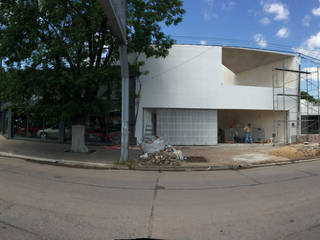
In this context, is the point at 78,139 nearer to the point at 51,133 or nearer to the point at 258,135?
the point at 51,133

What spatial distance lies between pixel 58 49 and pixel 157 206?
7.62 m

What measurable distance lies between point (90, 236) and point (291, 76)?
60.6ft

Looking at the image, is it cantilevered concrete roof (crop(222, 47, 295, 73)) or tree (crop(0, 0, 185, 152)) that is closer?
tree (crop(0, 0, 185, 152))

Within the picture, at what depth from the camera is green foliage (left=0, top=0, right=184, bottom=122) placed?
8.67m

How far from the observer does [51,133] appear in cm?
1524

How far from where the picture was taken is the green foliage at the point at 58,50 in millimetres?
8672

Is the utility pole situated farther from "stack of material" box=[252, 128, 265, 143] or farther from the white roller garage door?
"stack of material" box=[252, 128, 265, 143]

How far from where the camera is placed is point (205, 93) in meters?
13.9

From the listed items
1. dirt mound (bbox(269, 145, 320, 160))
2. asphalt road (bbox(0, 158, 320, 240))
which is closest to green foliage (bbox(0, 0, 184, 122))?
asphalt road (bbox(0, 158, 320, 240))

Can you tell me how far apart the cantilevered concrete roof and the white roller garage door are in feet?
17.6

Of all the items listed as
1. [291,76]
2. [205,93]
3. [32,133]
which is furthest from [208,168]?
[32,133]

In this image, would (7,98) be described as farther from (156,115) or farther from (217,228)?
(217,228)

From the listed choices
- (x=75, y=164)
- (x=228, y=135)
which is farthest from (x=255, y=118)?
(x=75, y=164)

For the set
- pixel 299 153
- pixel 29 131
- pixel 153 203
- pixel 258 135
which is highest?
pixel 29 131
